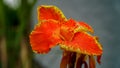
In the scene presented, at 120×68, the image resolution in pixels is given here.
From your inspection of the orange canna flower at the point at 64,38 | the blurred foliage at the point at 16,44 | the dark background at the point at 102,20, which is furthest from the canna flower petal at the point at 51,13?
the blurred foliage at the point at 16,44

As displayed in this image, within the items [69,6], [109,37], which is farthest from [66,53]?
[69,6]

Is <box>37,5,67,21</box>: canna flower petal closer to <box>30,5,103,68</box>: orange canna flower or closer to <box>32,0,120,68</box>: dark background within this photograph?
<box>30,5,103,68</box>: orange canna flower

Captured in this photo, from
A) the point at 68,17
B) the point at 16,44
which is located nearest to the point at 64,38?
the point at 68,17

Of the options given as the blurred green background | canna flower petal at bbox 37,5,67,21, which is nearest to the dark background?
the blurred green background

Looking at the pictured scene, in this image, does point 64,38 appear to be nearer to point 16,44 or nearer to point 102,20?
point 102,20

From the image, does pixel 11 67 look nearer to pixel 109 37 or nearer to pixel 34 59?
pixel 34 59

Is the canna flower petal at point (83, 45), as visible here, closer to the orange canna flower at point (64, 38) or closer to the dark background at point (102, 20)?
the orange canna flower at point (64, 38)
